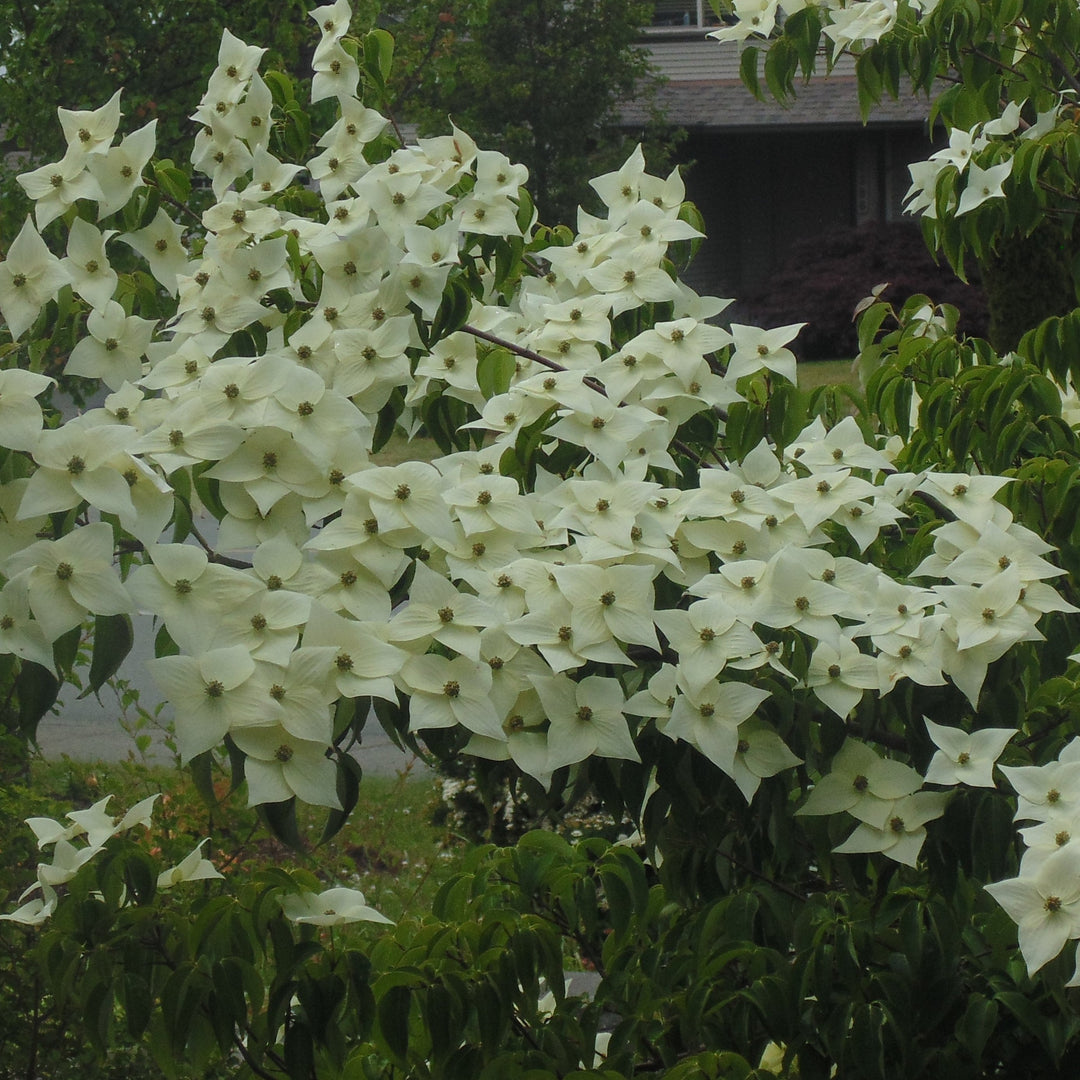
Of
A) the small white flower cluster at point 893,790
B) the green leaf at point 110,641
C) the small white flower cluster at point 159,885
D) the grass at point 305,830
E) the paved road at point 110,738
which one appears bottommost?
the paved road at point 110,738

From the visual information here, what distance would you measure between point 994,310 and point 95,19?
5.24m

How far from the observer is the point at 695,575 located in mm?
1615

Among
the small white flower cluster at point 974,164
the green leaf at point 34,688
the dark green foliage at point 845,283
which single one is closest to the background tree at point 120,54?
the small white flower cluster at point 974,164

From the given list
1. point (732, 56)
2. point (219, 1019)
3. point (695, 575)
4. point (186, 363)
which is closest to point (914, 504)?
point (695, 575)

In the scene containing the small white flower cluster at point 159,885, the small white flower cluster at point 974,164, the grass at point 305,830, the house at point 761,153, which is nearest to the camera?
the small white flower cluster at point 159,885

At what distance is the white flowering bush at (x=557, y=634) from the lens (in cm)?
139

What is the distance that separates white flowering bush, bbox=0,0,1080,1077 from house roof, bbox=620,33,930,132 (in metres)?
17.8

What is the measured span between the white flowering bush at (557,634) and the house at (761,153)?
1813 centimetres

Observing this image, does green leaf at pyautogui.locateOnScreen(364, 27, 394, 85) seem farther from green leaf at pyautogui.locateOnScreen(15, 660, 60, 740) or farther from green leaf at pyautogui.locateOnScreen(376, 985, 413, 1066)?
green leaf at pyautogui.locateOnScreen(376, 985, 413, 1066)

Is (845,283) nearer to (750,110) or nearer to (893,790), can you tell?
(750,110)

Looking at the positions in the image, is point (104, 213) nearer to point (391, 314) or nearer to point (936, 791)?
point (391, 314)

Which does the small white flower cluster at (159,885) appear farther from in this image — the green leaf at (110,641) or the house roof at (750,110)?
the house roof at (750,110)

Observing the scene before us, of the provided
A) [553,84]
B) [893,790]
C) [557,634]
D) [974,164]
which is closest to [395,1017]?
[557,634]

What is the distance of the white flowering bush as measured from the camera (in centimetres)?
139
